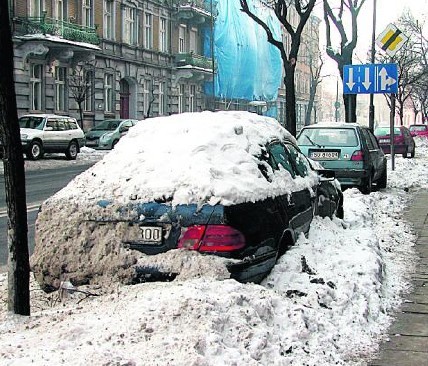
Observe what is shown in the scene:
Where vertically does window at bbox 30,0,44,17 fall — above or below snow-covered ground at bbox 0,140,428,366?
above

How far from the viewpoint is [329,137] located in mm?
13742

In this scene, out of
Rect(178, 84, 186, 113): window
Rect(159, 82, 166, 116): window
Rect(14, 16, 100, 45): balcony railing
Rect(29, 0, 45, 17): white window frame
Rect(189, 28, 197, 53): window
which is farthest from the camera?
Rect(189, 28, 197, 53): window

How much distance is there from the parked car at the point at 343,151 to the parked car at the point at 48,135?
14132 millimetres

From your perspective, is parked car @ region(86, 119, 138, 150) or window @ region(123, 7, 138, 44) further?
window @ region(123, 7, 138, 44)

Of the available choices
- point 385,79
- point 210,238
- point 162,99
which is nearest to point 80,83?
point 162,99

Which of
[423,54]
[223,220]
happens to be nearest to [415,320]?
[223,220]

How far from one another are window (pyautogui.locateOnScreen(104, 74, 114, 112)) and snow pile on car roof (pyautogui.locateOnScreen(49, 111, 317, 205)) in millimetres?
33960

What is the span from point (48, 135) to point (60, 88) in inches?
395

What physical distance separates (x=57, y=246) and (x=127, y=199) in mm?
677

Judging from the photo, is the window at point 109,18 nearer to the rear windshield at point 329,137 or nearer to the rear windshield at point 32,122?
the rear windshield at point 32,122

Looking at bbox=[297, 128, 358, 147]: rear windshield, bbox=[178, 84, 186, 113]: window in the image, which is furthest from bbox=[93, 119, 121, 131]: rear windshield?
bbox=[297, 128, 358, 147]: rear windshield

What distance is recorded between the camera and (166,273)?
4.77 meters

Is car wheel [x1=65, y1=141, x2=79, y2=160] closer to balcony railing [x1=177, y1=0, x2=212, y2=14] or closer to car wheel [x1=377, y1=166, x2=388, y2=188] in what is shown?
car wheel [x1=377, y1=166, x2=388, y2=188]

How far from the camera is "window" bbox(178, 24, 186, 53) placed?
49375 millimetres
